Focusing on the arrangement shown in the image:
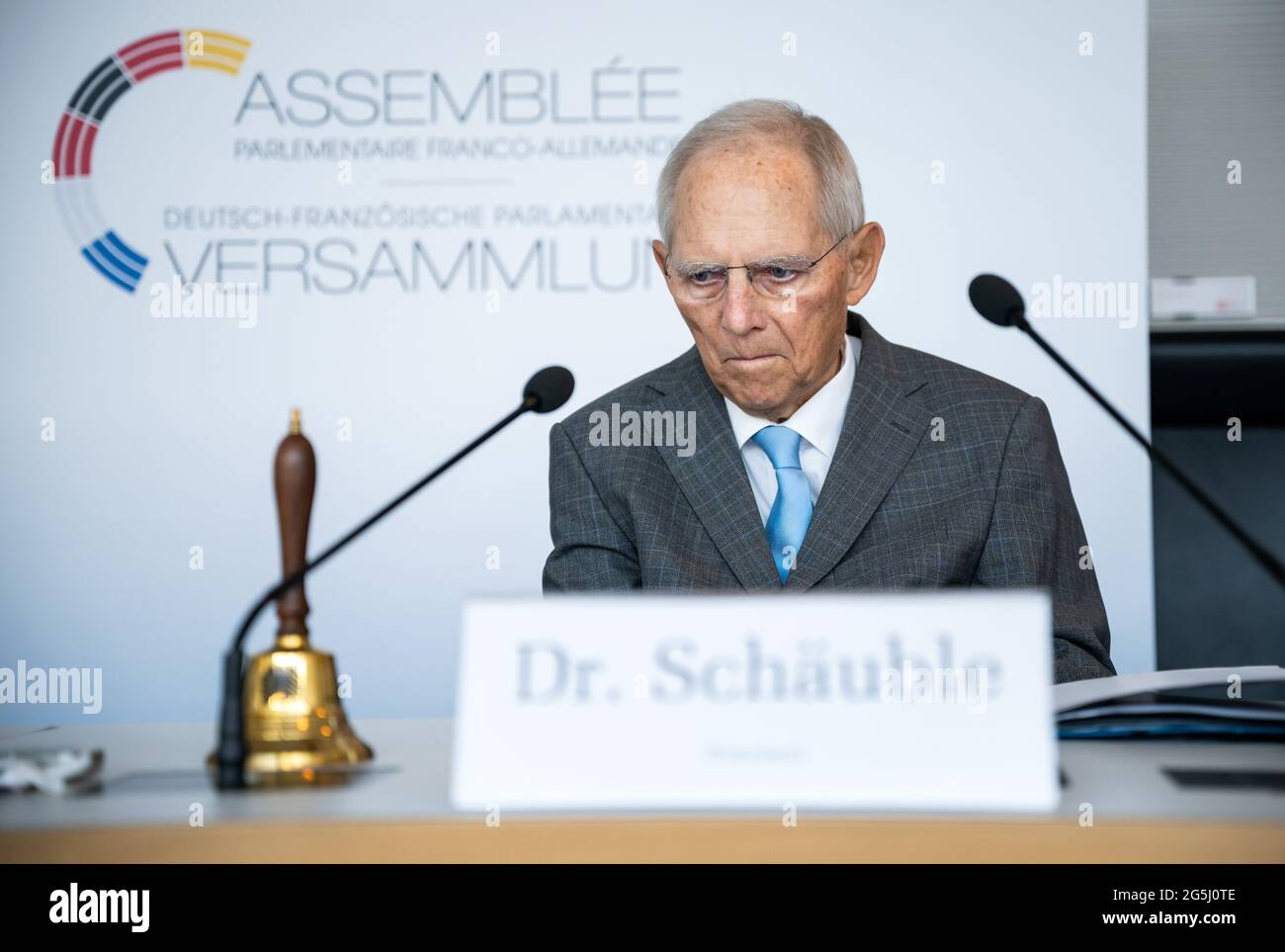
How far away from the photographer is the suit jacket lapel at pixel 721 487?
165cm

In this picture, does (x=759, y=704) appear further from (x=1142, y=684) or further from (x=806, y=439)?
(x=806, y=439)

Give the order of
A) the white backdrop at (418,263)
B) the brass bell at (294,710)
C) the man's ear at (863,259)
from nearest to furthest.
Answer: the brass bell at (294,710)
the man's ear at (863,259)
the white backdrop at (418,263)

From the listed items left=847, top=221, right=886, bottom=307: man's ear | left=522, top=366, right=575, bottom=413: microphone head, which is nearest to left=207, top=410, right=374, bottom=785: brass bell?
left=522, top=366, right=575, bottom=413: microphone head

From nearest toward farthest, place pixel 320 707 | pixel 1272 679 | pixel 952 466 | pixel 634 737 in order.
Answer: pixel 634 737, pixel 320 707, pixel 1272 679, pixel 952 466

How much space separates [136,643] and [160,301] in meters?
0.72

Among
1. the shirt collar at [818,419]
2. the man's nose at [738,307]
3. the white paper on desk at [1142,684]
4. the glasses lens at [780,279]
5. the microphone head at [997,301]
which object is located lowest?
the white paper on desk at [1142,684]

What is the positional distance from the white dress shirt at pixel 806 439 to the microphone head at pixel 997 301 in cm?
28

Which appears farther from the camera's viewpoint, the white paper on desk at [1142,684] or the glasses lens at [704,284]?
the glasses lens at [704,284]

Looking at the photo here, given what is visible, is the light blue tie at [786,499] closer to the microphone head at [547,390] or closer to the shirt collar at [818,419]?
the shirt collar at [818,419]

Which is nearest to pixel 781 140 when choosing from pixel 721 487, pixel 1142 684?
pixel 721 487

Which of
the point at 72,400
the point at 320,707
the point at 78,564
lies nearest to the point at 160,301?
the point at 72,400

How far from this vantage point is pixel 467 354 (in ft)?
9.14

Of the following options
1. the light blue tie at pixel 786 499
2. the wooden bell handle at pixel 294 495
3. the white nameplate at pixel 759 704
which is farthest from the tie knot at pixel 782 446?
the white nameplate at pixel 759 704

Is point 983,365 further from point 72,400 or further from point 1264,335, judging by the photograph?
point 72,400
